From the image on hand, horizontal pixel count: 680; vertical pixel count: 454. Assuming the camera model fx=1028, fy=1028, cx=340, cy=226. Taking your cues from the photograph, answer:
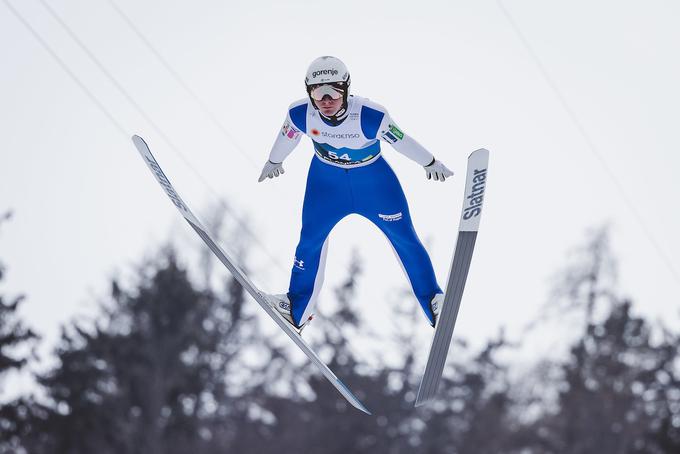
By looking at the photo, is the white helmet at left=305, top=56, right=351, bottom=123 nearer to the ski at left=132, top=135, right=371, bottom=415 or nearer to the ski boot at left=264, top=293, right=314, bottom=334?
the ski at left=132, top=135, right=371, bottom=415

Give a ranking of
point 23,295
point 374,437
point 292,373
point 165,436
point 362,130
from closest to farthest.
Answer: point 362,130 → point 23,295 → point 165,436 → point 374,437 → point 292,373

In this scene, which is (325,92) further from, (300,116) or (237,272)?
(237,272)

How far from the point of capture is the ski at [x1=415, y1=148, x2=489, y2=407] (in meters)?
6.75

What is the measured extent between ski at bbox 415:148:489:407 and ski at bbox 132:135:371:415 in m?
0.74

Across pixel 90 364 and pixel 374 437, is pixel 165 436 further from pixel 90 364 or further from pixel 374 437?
pixel 374 437

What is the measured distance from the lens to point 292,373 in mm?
30016

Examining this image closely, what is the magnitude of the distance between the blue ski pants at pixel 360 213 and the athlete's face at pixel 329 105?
55cm

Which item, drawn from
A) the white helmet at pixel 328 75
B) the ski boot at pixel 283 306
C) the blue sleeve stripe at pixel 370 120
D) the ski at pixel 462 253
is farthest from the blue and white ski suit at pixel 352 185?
the ski at pixel 462 253

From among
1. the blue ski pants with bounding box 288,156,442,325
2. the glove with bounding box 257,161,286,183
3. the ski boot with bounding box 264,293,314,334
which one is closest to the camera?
the blue ski pants with bounding box 288,156,442,325

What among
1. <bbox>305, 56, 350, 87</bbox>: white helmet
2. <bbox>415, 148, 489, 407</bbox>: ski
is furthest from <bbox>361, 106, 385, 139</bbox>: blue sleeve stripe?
<bbox>415, 148, 489, 407</bbox>: ski

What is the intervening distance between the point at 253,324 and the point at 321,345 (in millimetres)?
2290

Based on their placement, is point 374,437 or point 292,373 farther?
point 292,373

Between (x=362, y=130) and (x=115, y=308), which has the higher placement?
(x=115, y=308)

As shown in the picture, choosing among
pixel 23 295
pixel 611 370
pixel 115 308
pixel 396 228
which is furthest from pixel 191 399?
pixel 396 228
